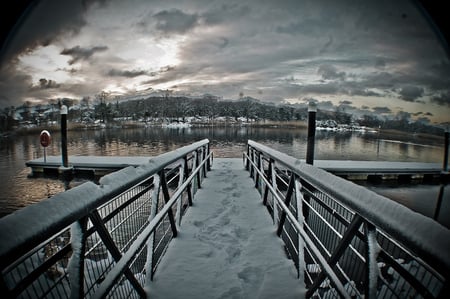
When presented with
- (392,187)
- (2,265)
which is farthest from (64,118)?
(392,187)

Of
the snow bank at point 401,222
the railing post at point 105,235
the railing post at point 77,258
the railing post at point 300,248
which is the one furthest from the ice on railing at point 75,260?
the railing post at point 300,248

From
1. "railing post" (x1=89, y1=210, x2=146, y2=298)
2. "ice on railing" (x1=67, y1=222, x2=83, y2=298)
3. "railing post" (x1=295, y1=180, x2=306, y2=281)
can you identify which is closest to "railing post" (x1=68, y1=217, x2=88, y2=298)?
"ice on railing" (x1=67, y1=222, x2=83, y2=298)

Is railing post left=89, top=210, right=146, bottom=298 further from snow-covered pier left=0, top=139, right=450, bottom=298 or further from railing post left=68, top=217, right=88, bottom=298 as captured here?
railing post left=68, top=217, right=88, bottom=298

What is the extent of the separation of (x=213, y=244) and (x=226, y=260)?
1.14 ft

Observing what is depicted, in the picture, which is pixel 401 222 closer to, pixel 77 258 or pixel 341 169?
pixel 77 258

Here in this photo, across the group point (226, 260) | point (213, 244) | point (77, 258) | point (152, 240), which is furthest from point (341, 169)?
point (77, 258)

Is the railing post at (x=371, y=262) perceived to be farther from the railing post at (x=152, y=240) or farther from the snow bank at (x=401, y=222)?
the railing post at (x=152, y=240)

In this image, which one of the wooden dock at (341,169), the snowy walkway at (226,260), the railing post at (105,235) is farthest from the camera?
the wooden dock at (341,169)

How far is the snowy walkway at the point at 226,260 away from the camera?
1.87m

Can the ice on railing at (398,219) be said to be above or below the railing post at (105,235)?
above

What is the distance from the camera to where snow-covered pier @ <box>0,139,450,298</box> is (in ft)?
2.61

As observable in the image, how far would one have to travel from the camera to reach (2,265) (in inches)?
24.0

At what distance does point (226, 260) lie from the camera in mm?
2279

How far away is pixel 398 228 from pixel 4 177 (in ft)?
64.2
